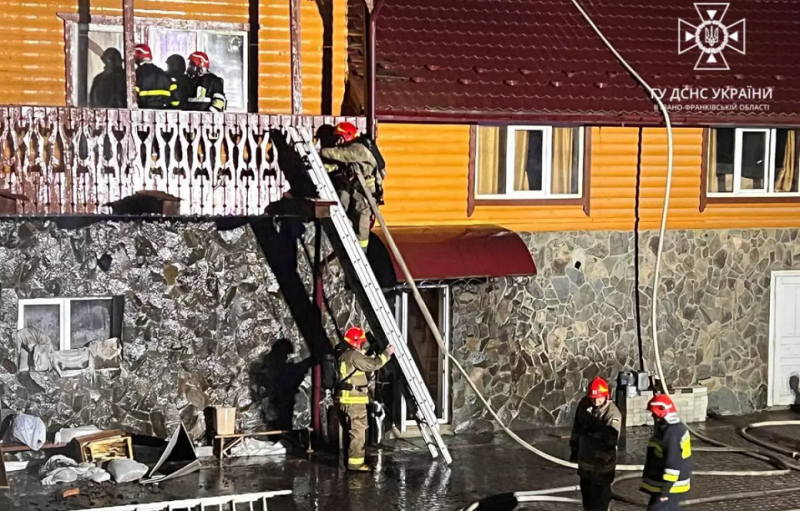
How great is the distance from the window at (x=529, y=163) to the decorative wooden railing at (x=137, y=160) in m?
3.13

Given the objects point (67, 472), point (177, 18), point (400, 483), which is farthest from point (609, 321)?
point (67, 472)

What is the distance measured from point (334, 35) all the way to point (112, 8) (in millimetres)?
3255

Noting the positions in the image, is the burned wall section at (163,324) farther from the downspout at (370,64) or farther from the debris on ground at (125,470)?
the downspout at (370,64)

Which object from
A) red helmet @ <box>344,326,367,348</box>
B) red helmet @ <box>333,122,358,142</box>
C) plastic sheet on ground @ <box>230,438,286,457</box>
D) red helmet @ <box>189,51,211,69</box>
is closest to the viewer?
red helmet @ <box>344,326,367,348</box>

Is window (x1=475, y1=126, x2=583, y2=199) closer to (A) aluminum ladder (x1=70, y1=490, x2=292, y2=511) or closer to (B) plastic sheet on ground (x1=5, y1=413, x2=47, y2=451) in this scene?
(A) aluminum ladder (x1=70, y1=490, x2=292, y2=511)

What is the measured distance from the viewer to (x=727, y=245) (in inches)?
790

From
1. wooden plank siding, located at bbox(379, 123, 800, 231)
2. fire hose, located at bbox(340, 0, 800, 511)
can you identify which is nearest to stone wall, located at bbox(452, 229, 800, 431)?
wooden plank siding, located at bbox(379, 123, 800, 231)

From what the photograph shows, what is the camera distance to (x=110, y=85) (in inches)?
667

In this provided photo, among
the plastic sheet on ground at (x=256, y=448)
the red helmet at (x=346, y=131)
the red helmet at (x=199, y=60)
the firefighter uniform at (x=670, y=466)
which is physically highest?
the red helmet at (x=199, y=60)

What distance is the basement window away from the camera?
16.3 m

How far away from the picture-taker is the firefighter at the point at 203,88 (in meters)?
16.4

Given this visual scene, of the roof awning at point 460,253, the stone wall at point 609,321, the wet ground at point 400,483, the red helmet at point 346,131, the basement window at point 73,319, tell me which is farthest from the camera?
the stone wall at point 609,321

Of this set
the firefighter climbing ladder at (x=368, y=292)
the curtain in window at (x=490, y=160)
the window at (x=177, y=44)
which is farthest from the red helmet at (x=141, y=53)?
the curtain in window at (x=490, y=160)

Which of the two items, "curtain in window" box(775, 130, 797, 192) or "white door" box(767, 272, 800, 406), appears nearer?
"white door" box(767, 272, 800, 406)
